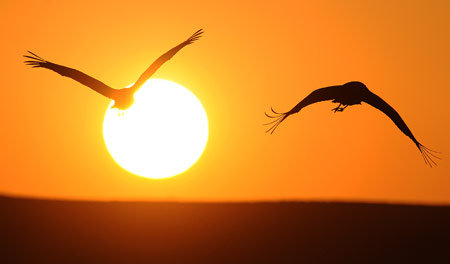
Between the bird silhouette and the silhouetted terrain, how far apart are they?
501 cm

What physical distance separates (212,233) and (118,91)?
601cm

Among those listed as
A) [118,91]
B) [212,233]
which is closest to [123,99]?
[118,91]

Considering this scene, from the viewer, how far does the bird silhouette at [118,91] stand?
16.9 m

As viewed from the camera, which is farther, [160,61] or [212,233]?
[212,233]

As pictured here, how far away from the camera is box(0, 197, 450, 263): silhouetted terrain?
21.7 metres

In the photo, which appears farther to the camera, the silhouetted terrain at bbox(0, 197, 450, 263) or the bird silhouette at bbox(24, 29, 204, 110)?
the silhouetted terrain at bbox(0, 197, 450, 263)

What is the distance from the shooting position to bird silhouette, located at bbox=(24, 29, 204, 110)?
16.9 metres

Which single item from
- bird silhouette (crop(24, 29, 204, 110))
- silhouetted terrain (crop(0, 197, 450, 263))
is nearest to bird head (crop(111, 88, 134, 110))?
bird silhouette (crop(24, 29, 204, 110))

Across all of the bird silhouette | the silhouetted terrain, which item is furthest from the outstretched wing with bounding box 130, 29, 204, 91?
the silhouetted terrain

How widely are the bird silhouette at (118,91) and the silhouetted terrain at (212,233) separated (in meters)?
5.01

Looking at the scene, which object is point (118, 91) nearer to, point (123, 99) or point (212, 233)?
point (123, 99)

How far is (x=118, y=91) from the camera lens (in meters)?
18.1

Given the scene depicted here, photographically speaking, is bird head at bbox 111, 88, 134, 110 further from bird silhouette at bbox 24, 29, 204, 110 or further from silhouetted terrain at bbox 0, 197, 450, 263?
silhouetted terrain at bbox 0, 197, 450, 263

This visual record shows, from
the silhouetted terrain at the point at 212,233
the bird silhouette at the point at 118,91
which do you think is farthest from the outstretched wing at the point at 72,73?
the silhouetted terrain at the point at 212,233
